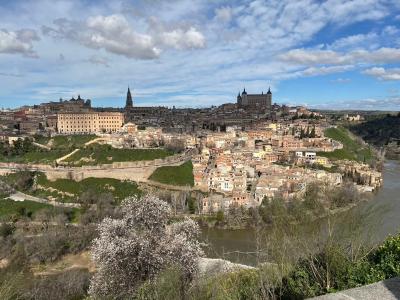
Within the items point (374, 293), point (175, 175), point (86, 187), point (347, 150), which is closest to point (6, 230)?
point (86, 187)

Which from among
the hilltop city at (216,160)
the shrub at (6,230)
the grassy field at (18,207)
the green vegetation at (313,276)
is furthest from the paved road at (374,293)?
→ the grassy field at (18,207)

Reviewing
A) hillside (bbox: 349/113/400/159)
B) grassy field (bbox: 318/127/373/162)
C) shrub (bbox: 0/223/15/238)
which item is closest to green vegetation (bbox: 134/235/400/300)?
shrub (bbox: 0/223/15/238)

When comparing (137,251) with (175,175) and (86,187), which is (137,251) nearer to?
(86,187)

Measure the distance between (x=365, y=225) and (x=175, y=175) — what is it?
108 feet

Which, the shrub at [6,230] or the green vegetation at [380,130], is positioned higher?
the green vegetation at [380,130]

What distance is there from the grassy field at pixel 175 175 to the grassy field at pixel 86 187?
248 centimetres

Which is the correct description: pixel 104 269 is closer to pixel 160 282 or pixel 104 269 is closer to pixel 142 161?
pixel 160 282

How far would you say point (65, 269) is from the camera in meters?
23.4

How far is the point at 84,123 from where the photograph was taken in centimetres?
6619

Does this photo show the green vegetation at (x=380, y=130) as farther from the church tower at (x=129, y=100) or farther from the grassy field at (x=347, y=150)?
the church tower at (x=129, y=100)

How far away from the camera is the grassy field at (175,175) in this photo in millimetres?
39219

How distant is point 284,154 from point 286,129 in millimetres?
21925

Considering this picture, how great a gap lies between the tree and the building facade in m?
53.9

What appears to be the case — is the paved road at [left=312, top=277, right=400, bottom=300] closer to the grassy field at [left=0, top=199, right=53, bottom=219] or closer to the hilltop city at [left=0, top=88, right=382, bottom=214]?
the hilltop city at [left=0, top=88, right=382, bottom=214]
